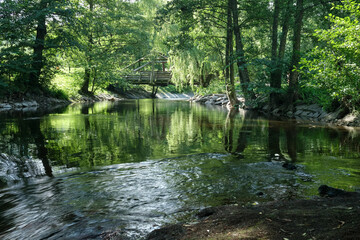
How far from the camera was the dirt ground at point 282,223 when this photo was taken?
6.68 ft

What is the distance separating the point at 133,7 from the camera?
26859 millimetres

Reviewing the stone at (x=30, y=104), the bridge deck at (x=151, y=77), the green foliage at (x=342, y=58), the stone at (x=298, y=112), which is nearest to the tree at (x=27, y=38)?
the stone at (x=30, y=104)

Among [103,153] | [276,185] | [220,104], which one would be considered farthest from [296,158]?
[220,104]

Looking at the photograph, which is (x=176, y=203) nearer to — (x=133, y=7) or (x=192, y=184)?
(x=192, y=184)

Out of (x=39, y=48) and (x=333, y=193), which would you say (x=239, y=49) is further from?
(x=333, y=193)

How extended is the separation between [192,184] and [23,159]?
10.8 feet

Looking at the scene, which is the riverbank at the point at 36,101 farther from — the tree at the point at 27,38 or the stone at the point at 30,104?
the tree at the point at 27,38

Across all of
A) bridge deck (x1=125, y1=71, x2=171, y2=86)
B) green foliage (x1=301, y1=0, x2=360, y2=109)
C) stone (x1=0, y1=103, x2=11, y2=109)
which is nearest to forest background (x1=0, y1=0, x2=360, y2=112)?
green foliage (x1=301, y1=0, x2=360, y2=109)

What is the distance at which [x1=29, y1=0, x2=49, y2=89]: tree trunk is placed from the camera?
A: 54.3 ft

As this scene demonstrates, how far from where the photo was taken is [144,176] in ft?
15.4

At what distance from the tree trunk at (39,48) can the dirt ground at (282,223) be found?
644 inches

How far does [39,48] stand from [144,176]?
16677 mm

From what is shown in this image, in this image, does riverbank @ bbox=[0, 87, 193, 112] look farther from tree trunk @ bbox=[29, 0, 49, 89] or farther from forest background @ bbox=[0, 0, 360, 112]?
tree trunk @ bbox=[29, 0, 49, 89]

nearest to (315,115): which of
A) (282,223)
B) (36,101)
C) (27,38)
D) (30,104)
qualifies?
(282,223)
